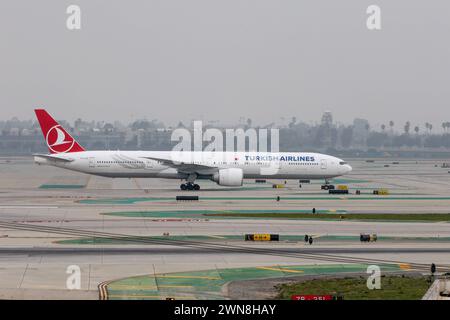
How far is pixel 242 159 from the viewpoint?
93062 millimetres

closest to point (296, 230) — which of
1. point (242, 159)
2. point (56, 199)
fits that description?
point (56, 199)

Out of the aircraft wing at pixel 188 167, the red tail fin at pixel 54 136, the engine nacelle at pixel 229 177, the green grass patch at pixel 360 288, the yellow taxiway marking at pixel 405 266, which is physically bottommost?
the yellow taxiway marking at pixel 405 266

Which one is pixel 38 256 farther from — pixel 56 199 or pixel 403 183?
pixel 403 183

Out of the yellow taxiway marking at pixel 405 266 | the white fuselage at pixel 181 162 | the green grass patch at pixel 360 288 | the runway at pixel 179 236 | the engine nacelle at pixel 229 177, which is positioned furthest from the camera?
the white fuselage at pixel 181 162

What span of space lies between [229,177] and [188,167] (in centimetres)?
505

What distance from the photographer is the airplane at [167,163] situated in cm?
9125

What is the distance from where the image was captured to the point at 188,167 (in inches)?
3597

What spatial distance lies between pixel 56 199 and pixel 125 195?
347 inches

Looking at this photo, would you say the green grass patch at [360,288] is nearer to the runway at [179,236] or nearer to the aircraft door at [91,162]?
the runway at [179,236]

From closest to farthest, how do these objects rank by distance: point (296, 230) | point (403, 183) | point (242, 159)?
point (296, 230), point (242, 159), point (403, 183)

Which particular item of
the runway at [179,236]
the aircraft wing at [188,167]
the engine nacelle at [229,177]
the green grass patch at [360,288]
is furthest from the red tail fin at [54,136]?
the green grass patch at [360,288]

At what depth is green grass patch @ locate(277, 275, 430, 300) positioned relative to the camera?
108 feet

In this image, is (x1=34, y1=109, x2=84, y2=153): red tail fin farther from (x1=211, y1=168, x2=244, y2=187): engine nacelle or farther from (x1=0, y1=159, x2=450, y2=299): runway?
(x1=211, y1=168, x2=244, y2=187): engine nacelle

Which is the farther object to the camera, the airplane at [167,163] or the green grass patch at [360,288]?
the airplane at [167,163]
